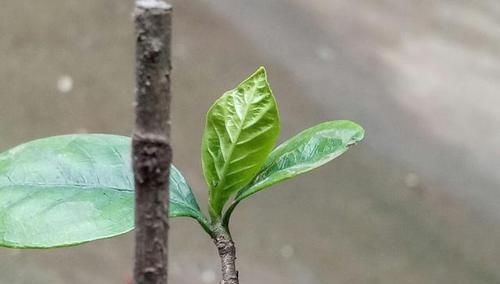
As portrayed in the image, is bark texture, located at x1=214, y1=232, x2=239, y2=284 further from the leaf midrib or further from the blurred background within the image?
the blurred background

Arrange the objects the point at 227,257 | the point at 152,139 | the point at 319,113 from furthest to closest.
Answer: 1. the point at 319,113
2. the point at 227,257
3. the point at 152,139

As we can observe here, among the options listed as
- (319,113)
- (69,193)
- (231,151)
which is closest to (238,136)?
(231,151)

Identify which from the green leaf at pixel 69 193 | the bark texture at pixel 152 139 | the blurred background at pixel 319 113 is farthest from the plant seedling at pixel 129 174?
the blurred background at pixel 319 113

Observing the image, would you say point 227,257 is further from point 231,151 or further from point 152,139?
point 152,139

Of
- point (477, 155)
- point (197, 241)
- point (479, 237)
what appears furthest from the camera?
point (477, 155)

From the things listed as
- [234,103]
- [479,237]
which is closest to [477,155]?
[479,237]

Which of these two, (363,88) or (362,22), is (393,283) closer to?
(363,88)
